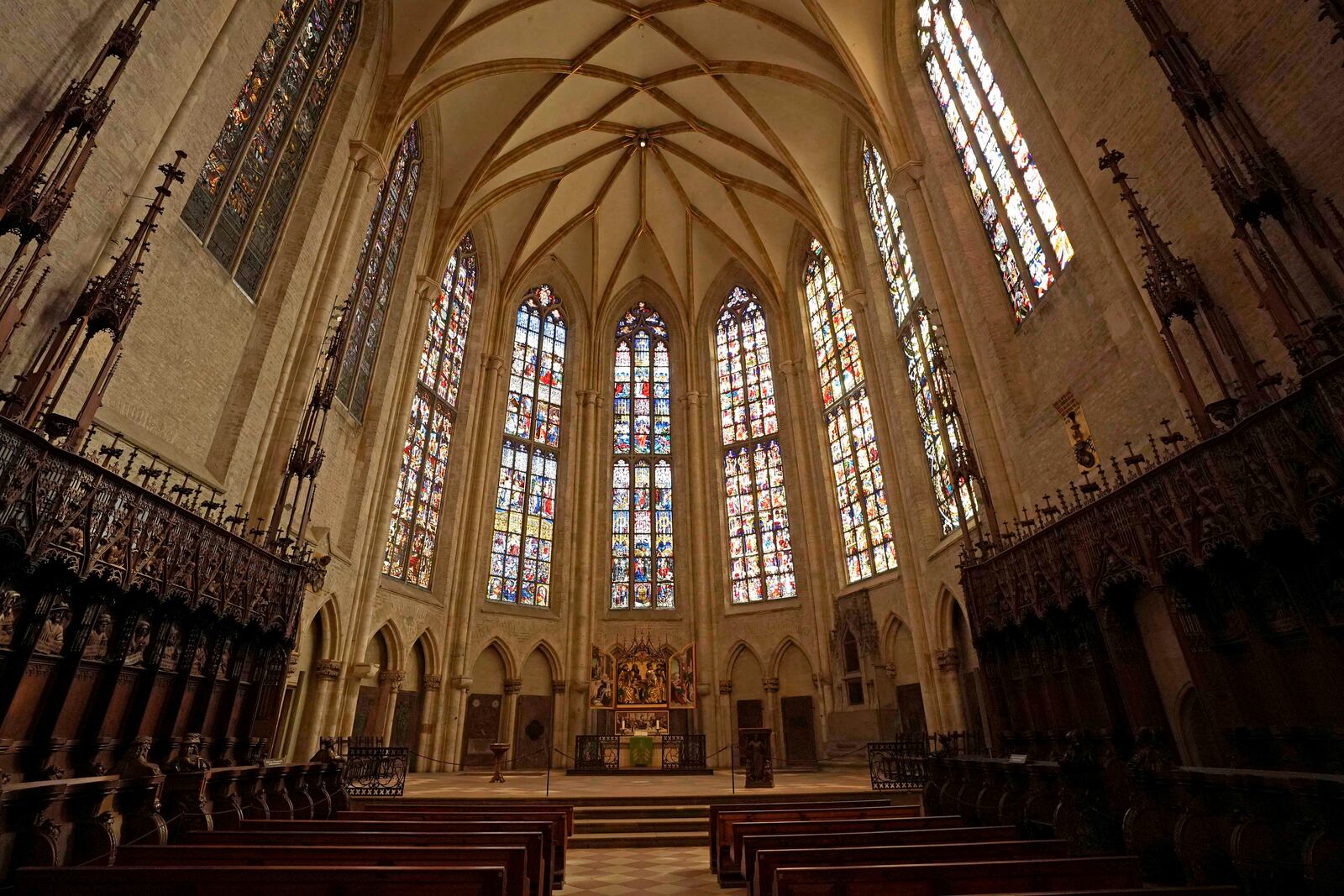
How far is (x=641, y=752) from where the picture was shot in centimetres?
1659

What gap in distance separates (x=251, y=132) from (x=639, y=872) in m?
12.2

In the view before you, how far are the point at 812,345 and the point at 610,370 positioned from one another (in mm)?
7491

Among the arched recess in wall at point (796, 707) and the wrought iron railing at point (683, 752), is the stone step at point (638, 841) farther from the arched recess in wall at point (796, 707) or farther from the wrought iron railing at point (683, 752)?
the arched recess in wall at point (796, 707)

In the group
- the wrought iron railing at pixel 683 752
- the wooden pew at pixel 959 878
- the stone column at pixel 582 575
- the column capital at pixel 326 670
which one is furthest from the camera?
the stone column at pixel 582 575

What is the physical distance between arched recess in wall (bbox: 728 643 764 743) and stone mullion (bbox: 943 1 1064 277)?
13.7 m

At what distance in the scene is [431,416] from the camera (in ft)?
63.0

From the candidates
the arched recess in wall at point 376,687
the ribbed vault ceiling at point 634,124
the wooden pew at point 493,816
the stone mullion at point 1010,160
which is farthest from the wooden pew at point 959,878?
the ribbed vault ceiling at point 634,124

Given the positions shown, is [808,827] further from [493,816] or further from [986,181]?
[986,181]

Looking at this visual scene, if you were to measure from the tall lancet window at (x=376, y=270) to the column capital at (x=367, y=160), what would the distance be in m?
1.23

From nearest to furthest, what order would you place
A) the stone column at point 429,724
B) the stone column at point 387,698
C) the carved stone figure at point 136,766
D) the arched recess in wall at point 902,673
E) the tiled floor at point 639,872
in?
the carved stone figure at point 136,766 < the tiled floor at point 639,872 < the stone column at point 387,698 < the arched recess in wall at point 902,673 < the stone column at point 429,724

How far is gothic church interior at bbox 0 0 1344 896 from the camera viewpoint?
19.2 ft

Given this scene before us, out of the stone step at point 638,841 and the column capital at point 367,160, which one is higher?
the column capital at point 367,160

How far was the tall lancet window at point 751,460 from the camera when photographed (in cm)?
2128

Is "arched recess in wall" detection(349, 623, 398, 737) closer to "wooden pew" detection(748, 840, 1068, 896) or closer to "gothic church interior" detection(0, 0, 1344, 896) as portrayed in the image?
"gothic church interior" detection(0, 0, 1344, 896)
